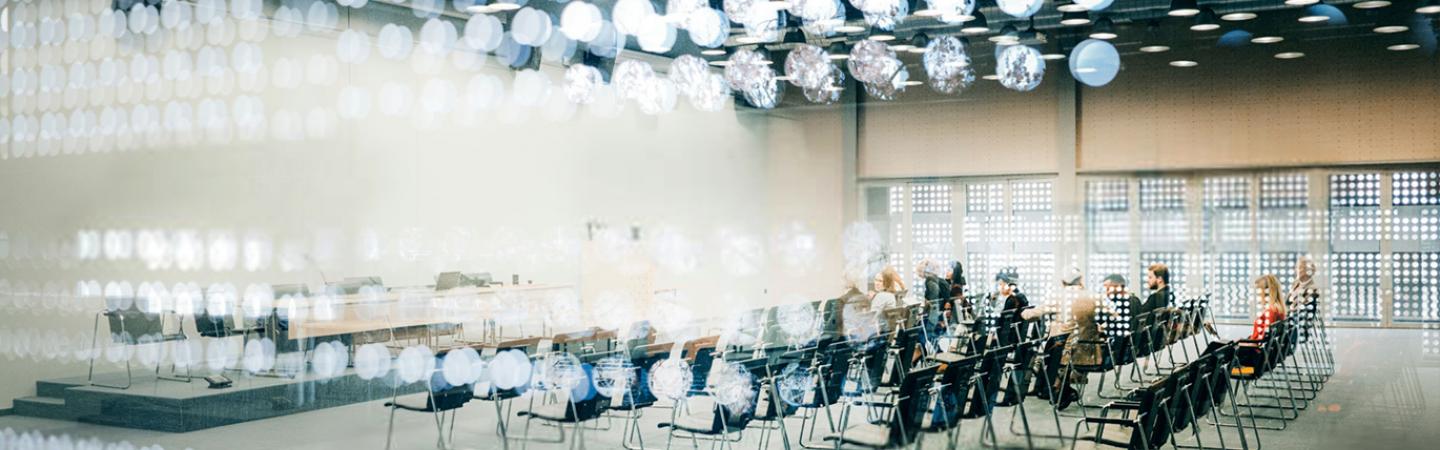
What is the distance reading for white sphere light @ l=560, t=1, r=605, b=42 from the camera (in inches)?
429

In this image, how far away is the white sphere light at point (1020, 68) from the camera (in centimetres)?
836

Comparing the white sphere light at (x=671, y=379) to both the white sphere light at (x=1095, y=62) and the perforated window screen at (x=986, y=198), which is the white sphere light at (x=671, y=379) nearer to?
the perforated window screen at (x=986, y=198)

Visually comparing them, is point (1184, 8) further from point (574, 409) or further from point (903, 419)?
point (574, 409)

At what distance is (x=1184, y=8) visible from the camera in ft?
25.6

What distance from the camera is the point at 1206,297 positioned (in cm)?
761

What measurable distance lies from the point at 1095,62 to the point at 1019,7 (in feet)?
2.24

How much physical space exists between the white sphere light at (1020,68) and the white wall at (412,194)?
54.6 inches

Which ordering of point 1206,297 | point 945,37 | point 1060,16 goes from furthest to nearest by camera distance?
point 945,37
point 1060,16
point 1206,297

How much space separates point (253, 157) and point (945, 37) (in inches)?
222

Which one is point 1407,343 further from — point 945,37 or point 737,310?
point 737,310

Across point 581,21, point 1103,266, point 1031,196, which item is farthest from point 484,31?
point 1103,266

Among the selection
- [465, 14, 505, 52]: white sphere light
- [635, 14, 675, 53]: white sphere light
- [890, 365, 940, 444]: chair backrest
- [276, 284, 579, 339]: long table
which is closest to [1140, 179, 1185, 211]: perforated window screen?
[890, 365, 940, 444]: chair backrest

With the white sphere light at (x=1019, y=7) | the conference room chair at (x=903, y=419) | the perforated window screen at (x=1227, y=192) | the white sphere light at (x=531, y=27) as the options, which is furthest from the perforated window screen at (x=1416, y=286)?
the white sphere light at (x=531, y=27)

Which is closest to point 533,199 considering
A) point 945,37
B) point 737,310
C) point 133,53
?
point 737,310
